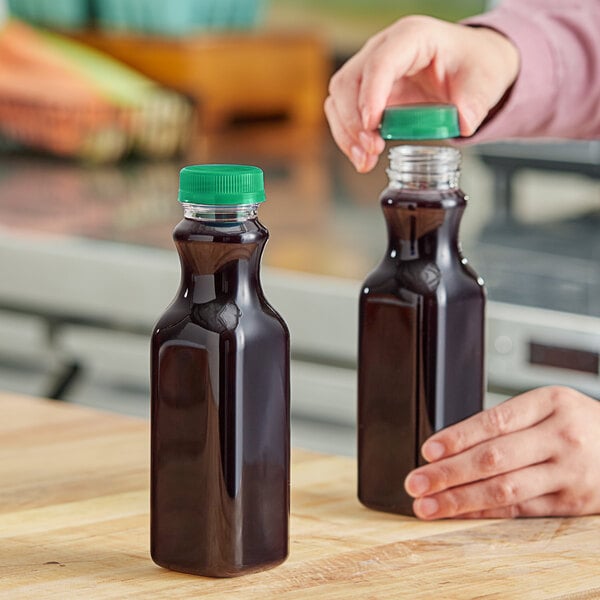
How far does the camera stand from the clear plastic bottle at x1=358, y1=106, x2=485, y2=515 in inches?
32.7

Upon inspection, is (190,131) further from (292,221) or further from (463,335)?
(463,335)

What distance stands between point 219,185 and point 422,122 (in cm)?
17

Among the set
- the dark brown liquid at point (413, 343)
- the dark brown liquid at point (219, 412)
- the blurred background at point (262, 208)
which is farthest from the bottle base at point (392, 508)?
the blurred background at point (262, 208)

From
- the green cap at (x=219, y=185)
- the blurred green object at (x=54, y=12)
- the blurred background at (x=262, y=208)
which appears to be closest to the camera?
the green cap at (x=219, y=185)

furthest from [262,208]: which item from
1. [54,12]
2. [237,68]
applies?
[54,12]

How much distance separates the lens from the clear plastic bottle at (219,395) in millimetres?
716

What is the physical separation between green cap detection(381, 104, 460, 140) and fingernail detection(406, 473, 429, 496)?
7.7 inches

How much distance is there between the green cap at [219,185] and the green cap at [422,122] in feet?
0.46

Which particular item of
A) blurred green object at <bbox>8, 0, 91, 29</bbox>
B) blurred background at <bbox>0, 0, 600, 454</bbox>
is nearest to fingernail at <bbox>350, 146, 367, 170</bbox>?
blurred background at <bbox>0, 0, 600, 454</bbox>

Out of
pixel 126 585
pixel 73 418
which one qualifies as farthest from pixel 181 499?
pixel 73 418

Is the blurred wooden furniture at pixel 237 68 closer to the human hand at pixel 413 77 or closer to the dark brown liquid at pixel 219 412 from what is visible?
the human hand at pixel 413 77

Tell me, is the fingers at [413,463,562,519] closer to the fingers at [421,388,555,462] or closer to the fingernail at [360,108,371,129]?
the fingers at [421,388,555,462]

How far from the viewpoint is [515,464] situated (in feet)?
2.72

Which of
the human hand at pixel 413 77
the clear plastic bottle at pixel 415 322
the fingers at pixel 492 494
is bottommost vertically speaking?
the fingers at pixel 492 494
